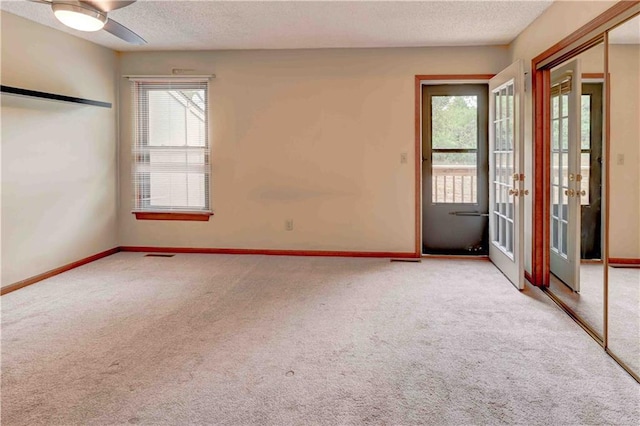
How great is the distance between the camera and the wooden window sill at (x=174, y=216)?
5.48 m

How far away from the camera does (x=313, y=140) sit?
A: 208 inches

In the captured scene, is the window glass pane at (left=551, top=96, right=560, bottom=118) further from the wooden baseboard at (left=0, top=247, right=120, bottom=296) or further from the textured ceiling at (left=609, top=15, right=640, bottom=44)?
the wooden baseboard at (left=0, top=247, right=120, bottom=296)

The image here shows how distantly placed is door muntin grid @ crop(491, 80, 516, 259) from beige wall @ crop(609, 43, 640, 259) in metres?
1.07

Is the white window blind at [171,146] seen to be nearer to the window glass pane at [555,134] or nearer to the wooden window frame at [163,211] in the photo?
the wooden window frame at [163,211]

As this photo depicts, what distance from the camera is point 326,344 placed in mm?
2787

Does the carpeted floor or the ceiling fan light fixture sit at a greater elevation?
the ceiling fan light fixture

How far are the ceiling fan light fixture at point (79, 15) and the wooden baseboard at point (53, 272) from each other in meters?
2.48

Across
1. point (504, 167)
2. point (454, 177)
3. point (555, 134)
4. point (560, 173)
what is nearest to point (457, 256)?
point (454, 177)

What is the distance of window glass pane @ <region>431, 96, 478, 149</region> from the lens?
17.3ft

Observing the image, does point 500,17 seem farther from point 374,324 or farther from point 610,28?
point 374,324

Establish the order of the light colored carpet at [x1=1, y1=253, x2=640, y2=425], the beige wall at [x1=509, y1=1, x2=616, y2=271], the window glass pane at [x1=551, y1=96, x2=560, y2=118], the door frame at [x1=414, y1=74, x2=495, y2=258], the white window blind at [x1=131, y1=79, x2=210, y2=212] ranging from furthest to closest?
1. the white window blind at [x1=131, y1=79, x2=210, y2=212]
2. the door frame at [x1=414, y1=74, x2=495, y2=258]
3. the window glass pane at [x1=551, y1=96, x2=560, y2=118]
4. the beige wall at [x1=509, y1=1, x2=616, y2=271]
5. the light colored carpet at [x1=1, y1=253, x2=640, y2=425]

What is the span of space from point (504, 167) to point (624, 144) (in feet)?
4.96

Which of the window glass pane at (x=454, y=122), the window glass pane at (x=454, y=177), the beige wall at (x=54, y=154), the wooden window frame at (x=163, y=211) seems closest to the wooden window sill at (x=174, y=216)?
the wooden window frame at (x=163, y=211)

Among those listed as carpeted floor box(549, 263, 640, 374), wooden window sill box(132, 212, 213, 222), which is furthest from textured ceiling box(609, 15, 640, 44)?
wooden window sill box(132, 212, 213, 222)
